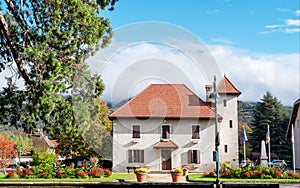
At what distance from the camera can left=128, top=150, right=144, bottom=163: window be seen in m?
41.6

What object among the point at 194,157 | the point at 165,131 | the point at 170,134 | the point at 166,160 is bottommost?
the point at 166,160

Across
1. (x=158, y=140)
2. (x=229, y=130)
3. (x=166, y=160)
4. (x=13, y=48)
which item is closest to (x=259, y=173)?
(x=166, y=160)

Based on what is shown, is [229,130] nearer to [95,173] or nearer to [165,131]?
[165,131]

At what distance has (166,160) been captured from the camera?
1649 inches

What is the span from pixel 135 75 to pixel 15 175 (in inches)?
401

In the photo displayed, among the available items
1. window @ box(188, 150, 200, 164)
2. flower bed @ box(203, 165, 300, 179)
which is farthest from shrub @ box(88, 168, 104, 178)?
window @ box(188, 150, 200, 164)

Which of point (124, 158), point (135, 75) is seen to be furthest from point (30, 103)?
point (124, 158)

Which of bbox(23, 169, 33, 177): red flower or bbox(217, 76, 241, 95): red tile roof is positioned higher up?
bbox(217, 76, 241, 95): red tile roof

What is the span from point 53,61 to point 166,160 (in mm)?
29787

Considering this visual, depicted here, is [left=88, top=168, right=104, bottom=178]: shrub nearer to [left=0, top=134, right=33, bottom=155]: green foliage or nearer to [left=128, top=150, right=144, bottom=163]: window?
[left=128, top=150, right=144, bottom=163]: window

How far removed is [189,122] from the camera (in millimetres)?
42531

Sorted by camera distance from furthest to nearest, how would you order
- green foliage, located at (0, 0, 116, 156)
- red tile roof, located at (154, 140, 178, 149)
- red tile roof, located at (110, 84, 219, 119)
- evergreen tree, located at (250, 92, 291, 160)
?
evergreen tree, located at (250, 92, 291, 160) → red tile roof, located at (110, 84, 219, 119) → red tile roof, located at (154, 140, 178, 149) → green foliage, located at (0, 0, 116, 156)

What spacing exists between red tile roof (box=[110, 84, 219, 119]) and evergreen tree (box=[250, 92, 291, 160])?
2170 centimetres

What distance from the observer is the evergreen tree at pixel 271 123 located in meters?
62.7
